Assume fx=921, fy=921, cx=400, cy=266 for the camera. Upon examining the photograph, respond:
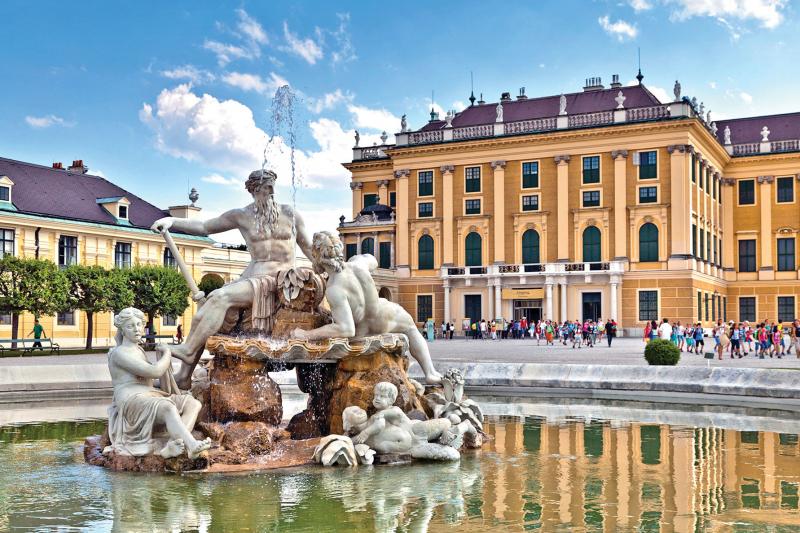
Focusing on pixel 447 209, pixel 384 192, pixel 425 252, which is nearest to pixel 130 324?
pixel 447 209

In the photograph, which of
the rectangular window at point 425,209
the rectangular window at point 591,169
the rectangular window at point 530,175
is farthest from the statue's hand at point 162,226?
the rectangular window at point 425,209

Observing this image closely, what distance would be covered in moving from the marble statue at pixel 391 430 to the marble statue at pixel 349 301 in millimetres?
898

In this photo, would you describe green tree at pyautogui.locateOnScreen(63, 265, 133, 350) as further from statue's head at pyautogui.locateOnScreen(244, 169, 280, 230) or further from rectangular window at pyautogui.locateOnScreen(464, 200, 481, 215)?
statue's head at pyautogui.locateOnScreen(244, 169, 280, 230)

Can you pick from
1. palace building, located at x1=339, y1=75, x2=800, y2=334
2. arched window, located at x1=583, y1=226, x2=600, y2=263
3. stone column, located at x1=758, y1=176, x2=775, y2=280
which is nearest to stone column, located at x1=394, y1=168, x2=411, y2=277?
palace building, located at x1=339, y1=75, x2=800, y2=334

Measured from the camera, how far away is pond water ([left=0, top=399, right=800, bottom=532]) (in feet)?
23.8

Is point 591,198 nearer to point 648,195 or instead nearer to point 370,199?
point 648,195

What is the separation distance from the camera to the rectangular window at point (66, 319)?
49875 millimetres

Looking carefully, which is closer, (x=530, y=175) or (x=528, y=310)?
(x=528, y=310)

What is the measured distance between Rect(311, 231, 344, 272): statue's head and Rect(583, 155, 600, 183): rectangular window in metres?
54.8

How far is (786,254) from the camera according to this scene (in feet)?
226

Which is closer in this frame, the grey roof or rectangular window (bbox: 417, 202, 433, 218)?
the grey roof

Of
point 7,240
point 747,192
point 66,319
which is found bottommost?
point 66,319

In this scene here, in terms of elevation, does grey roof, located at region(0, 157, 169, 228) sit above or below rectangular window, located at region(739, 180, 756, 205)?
below

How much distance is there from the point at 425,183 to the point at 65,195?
26716mm
